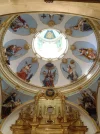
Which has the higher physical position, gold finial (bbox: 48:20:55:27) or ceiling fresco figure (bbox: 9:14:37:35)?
gold finial (bbox: 48:20:55:27)

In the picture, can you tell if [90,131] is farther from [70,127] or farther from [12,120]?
[12,120]

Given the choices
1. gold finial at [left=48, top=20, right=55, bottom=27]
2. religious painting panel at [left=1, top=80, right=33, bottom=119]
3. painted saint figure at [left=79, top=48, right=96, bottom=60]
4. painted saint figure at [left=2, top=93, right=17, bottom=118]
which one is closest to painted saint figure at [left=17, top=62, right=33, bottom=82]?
religious painting panel at [left=1, top=80, right=33, bottom=119]

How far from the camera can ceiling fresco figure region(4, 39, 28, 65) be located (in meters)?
13.7

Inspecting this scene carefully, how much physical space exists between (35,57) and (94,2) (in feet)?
31.8

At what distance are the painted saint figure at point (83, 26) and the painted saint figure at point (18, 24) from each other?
2.70 metres

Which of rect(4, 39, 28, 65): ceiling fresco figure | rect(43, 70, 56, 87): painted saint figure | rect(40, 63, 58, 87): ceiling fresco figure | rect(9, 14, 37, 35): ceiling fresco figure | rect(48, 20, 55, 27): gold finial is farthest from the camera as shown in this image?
rect(40, 63, 58, 87): ceiling fresco figure

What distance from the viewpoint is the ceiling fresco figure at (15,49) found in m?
13.7

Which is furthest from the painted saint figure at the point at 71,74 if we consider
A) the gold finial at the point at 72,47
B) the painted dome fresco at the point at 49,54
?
the gold finial at the point at 72,47

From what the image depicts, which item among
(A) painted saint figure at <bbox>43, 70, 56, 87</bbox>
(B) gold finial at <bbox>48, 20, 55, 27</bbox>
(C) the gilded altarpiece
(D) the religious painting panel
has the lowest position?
(C) the gilded altarpiece

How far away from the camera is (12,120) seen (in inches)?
530

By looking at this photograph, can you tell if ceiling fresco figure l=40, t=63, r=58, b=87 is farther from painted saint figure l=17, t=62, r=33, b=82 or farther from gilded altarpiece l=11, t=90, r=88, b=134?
gilded altarpiece l=11, t=90, r=88, b=134

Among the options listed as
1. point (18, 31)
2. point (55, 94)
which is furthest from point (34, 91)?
point (18, 31)

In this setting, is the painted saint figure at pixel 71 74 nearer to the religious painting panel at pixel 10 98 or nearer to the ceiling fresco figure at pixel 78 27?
the ceiling fresco figure at pixel 78 27

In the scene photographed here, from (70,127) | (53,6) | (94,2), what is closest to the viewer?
(94,2)
